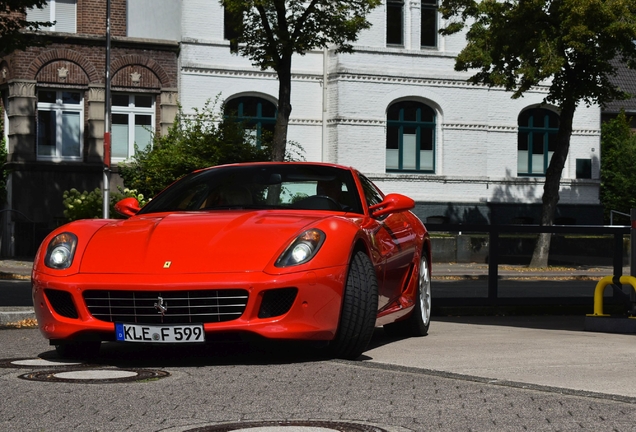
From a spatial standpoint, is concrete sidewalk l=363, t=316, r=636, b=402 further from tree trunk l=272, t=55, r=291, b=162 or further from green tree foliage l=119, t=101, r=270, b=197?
green tree foliage l=119, t=101, r=270, b=197

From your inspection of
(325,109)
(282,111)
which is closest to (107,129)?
(282,111)

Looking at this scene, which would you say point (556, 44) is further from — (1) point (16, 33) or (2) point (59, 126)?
(2) point (59, 126)

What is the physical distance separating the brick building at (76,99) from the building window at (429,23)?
8.27 meters

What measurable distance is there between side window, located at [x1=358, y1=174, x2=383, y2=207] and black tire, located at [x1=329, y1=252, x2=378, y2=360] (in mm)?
1455

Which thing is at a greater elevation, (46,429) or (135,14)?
(135,14)

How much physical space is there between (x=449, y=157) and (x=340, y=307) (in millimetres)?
31990

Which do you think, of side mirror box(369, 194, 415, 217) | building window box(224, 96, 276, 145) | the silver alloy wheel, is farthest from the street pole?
side mirror box(369, 194, 415, 217)

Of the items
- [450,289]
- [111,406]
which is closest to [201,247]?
[111,406]

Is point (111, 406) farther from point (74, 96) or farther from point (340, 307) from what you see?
point (74, 96)

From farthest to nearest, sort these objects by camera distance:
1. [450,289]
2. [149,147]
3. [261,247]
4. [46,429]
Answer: [149,147] → [450,289] → [261,247] → [46,429]

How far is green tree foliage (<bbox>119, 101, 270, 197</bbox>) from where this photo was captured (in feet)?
104

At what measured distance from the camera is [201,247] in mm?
7758

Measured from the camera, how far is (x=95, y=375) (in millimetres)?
7160

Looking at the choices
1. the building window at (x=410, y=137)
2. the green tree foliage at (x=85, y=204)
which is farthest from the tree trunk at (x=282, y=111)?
the building window at (x=410, y=137)
